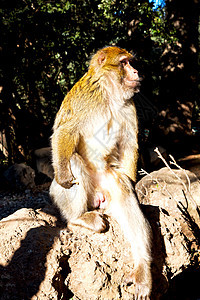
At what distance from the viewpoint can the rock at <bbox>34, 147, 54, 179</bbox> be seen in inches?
229

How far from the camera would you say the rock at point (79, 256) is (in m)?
2.05

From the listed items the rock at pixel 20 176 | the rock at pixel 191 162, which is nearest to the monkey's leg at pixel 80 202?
the rock at pixel 20 176

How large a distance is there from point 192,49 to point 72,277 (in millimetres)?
5995

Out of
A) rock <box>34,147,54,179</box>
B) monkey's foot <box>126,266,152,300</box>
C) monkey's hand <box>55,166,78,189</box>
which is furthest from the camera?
rock <box>34,147,54,179</box>

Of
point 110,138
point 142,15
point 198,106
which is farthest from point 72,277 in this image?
point 198,106

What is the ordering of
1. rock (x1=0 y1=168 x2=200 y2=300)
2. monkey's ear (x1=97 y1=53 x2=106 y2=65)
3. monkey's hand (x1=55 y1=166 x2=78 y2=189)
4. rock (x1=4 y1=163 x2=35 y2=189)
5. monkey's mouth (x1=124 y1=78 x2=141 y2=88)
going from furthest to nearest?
1. rock (x1=4 y1=163 x2=35 y2=189)
2. monkey's ear (x1=97 y1=53 x2=106 y2=65)
3. monkey's mouth (x1=124 y1=78 x2=141 y2=88)
4. monkey's hand (x1=55 y1=166 x2=78 y2=189)
5. rock (x1=0 y1=168 x2=200 y2=300)

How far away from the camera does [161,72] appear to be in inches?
284

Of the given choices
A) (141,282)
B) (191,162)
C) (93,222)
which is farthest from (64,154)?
(191,162)

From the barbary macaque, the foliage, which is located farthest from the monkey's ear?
the foliage

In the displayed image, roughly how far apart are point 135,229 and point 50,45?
4.12 metres

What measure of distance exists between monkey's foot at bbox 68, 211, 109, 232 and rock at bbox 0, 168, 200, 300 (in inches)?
1.9

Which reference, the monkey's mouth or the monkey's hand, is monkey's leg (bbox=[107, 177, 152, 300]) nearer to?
the monkey's hand

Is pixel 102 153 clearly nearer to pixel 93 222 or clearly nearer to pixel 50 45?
pixel 93 222

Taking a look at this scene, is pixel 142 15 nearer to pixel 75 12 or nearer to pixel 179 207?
pixel 75 12
